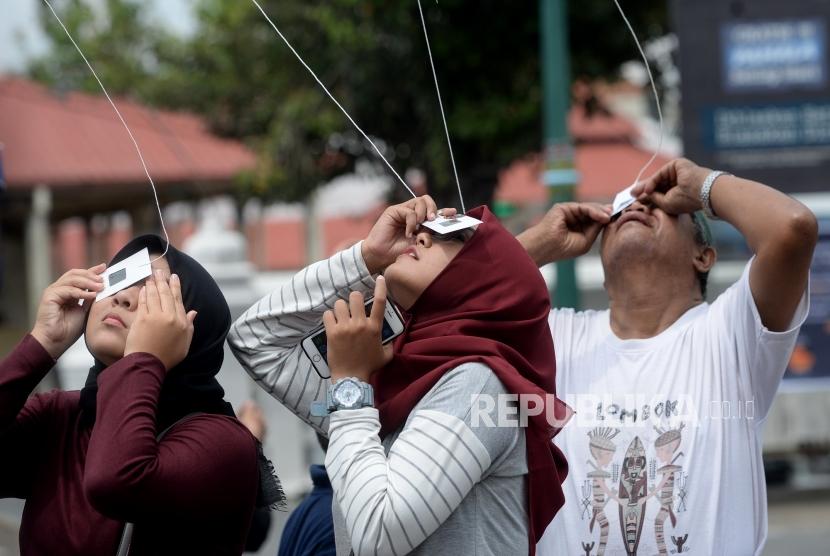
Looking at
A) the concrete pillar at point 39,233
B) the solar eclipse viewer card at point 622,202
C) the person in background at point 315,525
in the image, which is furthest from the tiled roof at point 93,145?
the solar eclipse viewer card at point 622,202

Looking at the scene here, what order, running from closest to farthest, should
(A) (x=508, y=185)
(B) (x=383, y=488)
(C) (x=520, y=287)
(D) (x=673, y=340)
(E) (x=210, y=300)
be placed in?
(B) (x=383, y=488) → (C) (x=520, y=287) → (E) (x=210, y=300) → (D) (x=673, y=340) → (A) (x=508, y=185)

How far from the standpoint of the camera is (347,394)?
7.00 feet

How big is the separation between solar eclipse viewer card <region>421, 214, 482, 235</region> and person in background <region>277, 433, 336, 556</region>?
83 cm

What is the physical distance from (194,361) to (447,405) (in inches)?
23.8

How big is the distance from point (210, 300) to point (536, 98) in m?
8.94

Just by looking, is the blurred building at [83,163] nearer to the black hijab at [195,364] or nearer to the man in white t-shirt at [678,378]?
the man in white t-shirt at [678,378]

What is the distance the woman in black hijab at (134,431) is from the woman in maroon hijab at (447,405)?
0.27 metres

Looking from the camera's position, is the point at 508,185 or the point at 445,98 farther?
the point at 508,185

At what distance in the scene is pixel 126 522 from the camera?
2238mm

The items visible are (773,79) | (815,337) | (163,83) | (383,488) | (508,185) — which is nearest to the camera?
(383,488)

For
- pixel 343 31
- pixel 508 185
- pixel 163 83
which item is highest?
pixel 343 31

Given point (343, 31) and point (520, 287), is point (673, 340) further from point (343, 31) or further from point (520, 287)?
point (343, 31)

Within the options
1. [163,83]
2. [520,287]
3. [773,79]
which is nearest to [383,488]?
[520,287]

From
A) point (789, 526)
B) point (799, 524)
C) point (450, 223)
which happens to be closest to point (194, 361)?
point (450, 223)
